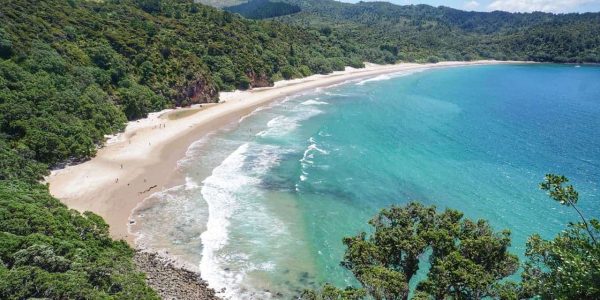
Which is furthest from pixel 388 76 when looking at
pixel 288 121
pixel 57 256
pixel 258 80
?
pixel 57 256

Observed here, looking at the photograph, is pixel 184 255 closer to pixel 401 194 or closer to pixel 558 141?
pixel 401 194

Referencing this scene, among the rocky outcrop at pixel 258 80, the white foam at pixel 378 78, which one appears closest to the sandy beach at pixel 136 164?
the rocky outcrop at pixel 258 80

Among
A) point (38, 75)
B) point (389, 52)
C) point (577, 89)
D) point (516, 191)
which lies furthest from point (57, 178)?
point (389, 52)

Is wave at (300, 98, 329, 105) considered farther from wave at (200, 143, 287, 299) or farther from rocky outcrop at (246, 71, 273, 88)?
wave at (200, 143, 287, 299)

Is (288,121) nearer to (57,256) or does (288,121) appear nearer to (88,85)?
(88,85)

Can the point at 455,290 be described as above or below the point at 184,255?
above

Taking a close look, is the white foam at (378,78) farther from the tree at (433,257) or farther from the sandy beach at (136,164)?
the tree at (433,257)
